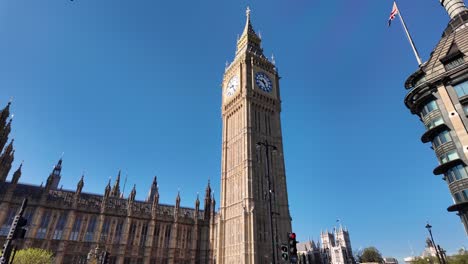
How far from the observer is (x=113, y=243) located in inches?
2270

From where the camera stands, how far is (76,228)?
5644 cm

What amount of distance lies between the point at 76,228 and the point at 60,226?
2912 mm

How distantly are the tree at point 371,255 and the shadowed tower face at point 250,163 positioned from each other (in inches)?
3054

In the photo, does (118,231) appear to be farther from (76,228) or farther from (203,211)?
(203,211)

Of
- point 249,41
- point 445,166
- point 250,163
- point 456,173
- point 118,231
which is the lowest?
point 118,231

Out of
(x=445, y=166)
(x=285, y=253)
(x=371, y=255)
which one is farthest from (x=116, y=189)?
(x=371, y=255)

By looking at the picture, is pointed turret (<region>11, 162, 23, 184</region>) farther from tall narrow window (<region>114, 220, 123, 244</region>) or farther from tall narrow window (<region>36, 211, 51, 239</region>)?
tall narrow window (<region>114, 220, 123, 244</region>)

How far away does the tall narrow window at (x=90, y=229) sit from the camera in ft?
186

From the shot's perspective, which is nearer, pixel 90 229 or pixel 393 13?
pixel 393 13

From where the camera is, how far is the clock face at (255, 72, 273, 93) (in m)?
68.1

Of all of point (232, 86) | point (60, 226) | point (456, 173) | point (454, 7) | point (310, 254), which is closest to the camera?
point (456, 173)

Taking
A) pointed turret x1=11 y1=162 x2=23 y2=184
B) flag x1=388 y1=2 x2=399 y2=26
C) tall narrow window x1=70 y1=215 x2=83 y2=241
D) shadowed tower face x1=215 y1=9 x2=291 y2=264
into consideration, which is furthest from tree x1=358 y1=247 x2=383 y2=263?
pointed turret x1=11 y1=162 x2=23 y2=184

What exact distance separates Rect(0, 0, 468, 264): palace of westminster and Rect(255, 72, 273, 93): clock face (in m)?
0.36

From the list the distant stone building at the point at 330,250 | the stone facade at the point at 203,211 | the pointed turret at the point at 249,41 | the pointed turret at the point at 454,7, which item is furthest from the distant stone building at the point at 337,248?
the pointed turret at the point at 454,7
